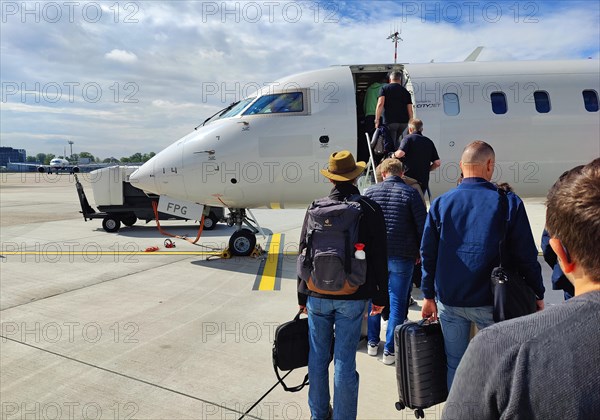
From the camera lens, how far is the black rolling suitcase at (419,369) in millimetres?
2625

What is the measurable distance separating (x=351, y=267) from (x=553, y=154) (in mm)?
6511

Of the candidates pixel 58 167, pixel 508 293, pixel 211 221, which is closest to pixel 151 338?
pixel 508 293

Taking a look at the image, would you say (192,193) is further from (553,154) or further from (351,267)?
(553,154)

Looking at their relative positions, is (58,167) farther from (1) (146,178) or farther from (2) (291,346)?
(2) (291,346)

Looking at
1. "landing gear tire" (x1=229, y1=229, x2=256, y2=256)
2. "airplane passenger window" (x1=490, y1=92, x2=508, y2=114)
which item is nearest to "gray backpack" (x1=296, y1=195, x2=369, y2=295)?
"airplane passenger window" (x1=490, y1=92, x2=508, y2=114)

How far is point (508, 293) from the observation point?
8.14 ft

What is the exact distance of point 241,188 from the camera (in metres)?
7.82

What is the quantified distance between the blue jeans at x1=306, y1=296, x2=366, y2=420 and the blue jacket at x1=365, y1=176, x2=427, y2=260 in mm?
1142

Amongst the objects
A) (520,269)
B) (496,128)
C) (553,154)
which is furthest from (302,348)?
(553,154)

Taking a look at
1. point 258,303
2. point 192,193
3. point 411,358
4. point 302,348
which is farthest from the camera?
point 192,193

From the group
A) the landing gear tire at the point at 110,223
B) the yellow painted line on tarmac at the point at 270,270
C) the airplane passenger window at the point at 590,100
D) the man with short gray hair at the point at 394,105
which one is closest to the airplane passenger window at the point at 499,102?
the airplane passenger window at the point at 590,100

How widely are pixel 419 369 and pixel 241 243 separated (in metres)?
6.46

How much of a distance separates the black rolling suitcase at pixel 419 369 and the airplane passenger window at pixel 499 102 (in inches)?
238

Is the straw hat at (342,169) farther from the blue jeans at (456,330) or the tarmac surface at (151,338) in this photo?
the tarmac surface at (151,338)
